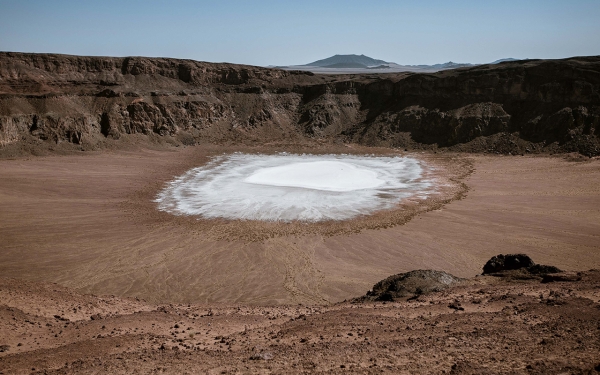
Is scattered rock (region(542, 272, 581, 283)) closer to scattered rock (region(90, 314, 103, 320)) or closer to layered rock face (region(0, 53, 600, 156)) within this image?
scattered rock (region(90, 314, 103, 320))

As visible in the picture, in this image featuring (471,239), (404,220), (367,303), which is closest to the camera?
(367,303)

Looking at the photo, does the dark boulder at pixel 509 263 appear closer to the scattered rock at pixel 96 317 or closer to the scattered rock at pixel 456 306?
the scattered rock at pixel 456 306

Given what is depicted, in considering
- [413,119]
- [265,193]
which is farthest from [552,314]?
[413,119]

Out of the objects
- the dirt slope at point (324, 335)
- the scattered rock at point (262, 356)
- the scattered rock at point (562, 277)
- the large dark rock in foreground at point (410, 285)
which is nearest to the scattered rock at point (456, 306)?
the dirt slope at point (324, 335)

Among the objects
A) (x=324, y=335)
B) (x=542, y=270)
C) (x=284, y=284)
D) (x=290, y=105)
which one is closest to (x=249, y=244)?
(x=284, y=284)

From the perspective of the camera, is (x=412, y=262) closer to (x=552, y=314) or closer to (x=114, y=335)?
(x=552, y=314)

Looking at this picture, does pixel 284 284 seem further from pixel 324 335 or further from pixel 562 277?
pixel 562 277

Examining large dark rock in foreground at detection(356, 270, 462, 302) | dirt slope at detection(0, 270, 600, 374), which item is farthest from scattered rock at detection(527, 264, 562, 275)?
large dark rock in foreground at detection(356, 270, 462, 302)
